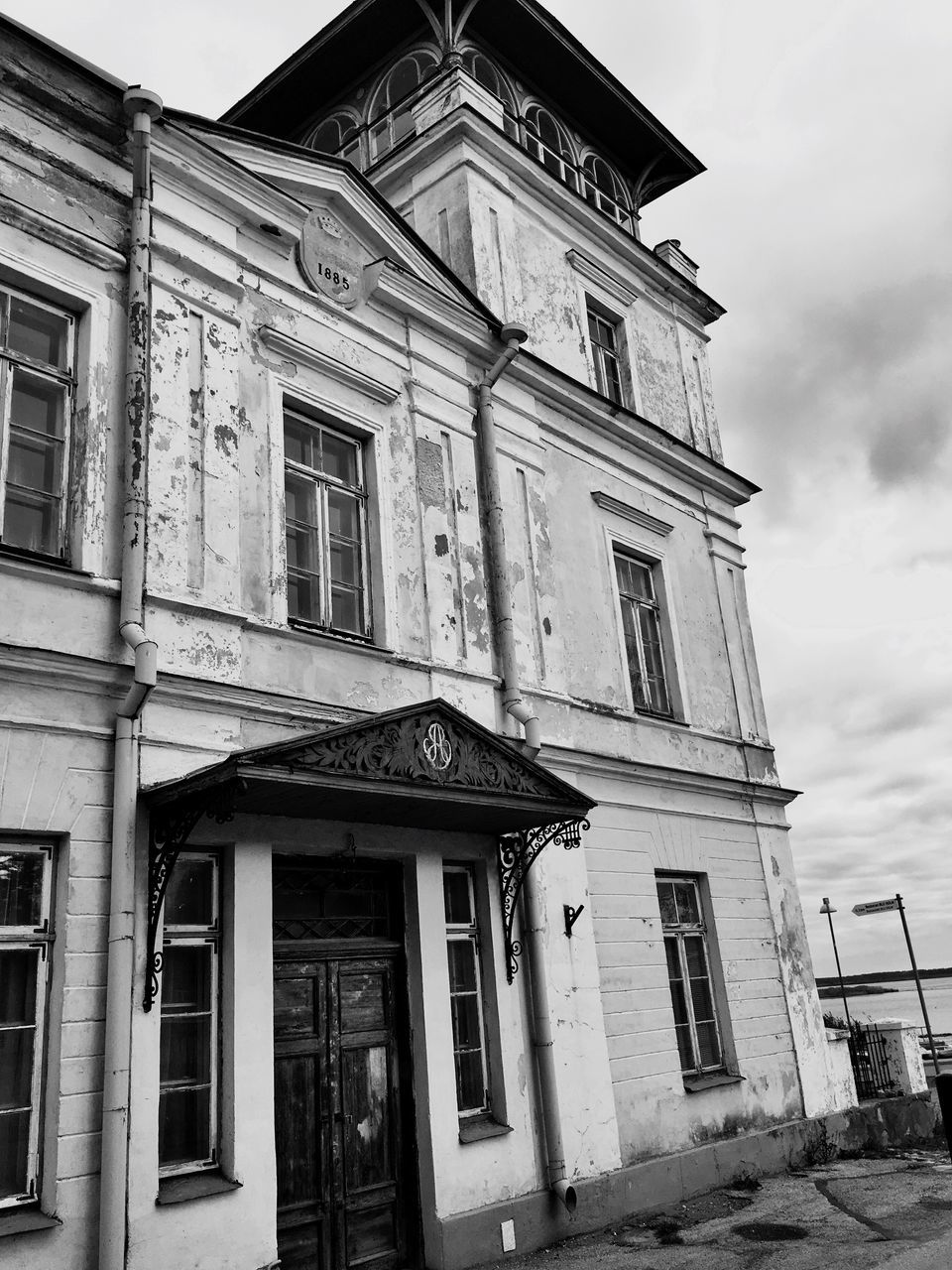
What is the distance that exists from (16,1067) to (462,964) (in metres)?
3.45

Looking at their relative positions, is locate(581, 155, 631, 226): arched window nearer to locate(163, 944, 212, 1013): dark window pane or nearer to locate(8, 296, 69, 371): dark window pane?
locate(8, 296, 69, 371): dark window pane

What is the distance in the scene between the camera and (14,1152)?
17.4ft

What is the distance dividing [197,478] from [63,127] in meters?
2.52

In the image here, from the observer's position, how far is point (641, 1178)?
848cm

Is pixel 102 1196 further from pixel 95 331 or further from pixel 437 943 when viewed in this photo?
pixel 95 331

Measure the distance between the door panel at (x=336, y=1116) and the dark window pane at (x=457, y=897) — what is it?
2.73 feet

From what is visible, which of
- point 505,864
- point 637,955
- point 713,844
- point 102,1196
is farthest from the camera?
point 713,844

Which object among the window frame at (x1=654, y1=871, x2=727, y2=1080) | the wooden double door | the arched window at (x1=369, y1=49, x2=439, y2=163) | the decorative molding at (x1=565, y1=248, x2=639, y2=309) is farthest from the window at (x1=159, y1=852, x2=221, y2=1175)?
the arched window at (x1=369, y1=49, x2=439, y2=163)

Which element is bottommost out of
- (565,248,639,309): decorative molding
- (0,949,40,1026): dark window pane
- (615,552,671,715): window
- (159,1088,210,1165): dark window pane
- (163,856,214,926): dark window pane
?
(159,1088,210,1165): dark window pane

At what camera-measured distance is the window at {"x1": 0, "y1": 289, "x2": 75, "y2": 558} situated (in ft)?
21.0

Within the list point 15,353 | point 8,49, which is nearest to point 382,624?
point 15,353

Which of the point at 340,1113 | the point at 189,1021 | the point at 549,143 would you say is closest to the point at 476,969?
the point at 340,1113

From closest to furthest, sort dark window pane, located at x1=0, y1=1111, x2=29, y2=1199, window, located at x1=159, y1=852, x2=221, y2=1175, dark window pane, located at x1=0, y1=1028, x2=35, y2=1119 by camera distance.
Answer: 1. dark window pane, located at x1=0, y1=1111, x2=29, y2=1199
2. dark window pane, located at x1=0, y1=1028, x2=35, y2=1119
3. window, located at x1=159, y1=852, x2=221, y2=1175

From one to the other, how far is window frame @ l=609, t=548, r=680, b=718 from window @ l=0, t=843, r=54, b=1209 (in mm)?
6242
